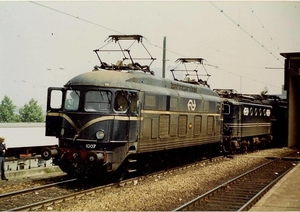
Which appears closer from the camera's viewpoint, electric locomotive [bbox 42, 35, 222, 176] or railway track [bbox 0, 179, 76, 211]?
railway track [bbox 0, 179, 76, 211]

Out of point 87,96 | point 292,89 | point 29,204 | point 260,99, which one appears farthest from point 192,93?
point 292,89

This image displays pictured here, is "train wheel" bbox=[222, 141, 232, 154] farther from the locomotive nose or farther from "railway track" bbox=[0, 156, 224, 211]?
the locomotive nose

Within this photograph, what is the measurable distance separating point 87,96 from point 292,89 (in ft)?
81.4

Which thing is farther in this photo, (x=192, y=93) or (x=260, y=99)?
(x=260, y=99)

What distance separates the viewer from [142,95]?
43.5ft

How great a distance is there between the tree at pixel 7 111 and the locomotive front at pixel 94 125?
64740 mm

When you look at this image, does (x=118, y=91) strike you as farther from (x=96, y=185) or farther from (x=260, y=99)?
(x=260, y=99)

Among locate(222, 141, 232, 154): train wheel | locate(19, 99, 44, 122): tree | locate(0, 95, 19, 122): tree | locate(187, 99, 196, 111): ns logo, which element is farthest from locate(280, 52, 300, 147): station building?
locate(19, 99, 44, 122): tree

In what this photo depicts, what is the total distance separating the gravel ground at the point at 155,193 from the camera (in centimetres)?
1005

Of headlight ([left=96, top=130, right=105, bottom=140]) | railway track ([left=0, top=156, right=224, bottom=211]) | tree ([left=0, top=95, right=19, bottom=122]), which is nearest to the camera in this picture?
railway track ([left=0, top=156, right=224, bottom=211])

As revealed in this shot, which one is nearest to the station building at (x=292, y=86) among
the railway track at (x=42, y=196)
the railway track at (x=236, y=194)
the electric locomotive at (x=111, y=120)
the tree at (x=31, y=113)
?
the railway track at (x=236, y=194)

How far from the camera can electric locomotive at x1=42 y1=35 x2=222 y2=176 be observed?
12.2 meters

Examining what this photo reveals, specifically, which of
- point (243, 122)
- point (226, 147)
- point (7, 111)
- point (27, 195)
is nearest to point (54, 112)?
point (27, 195)

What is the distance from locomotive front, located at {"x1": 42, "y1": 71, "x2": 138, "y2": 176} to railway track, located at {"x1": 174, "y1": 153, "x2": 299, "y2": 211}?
282 cm
